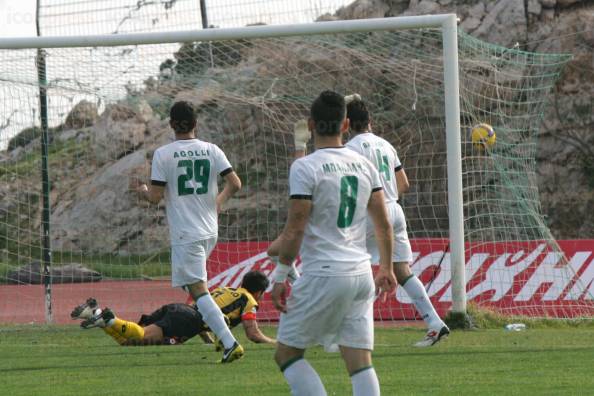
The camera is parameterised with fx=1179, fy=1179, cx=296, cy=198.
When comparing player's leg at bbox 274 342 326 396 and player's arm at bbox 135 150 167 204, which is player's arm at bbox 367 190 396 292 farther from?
player's arm at bbox 135 150 167 204

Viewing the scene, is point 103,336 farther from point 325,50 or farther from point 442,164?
point 442,164

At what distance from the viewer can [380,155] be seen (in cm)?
1009

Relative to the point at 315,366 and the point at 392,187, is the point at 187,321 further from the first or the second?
the point at 392,187

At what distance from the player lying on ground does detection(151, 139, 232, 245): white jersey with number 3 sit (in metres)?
1.34

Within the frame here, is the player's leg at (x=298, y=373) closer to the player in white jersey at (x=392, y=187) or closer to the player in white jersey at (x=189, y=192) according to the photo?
the player in white jersey at (x=189, y=192)

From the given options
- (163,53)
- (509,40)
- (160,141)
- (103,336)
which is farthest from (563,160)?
(103,336)

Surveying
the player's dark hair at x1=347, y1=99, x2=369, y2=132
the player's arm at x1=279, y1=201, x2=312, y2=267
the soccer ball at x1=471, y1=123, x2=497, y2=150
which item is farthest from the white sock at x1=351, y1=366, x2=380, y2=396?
the soccer ball at x1=471, y1=123, x2=497, y2=150

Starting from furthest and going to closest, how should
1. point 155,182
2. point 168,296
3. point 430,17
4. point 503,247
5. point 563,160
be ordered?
point 563,160, point 168,296, point 503,247, point 430,17, point 155,182

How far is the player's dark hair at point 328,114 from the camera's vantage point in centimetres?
588

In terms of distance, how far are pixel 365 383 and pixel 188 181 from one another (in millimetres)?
4163

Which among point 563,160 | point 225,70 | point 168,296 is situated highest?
point 225,70

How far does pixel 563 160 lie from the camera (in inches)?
1001

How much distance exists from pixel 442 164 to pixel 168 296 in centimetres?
465

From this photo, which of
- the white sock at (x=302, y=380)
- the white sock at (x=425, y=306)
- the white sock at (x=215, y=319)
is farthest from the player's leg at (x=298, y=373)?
the white sock at (x=425, y=306)
